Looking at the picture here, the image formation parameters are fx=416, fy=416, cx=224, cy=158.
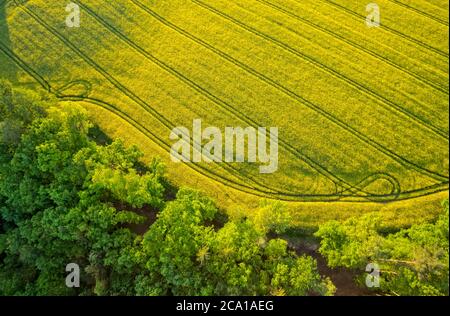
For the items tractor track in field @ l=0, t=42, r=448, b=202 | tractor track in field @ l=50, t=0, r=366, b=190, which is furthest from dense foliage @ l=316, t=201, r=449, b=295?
tractor track in field @ l=50, t=0, r=366, b=190

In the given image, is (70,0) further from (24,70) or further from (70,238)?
(70,238)

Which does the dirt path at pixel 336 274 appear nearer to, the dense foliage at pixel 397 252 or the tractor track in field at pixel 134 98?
the dense foliage at pixel 397 252

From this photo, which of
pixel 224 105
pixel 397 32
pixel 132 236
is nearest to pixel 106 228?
pixel 132 236

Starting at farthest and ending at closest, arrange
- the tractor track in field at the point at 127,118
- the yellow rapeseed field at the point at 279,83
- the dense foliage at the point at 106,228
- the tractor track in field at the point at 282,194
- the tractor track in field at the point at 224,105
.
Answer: the tractor track in field at the point at 127,118
the tractor track in field at the point at 224,105
the yellow rapeseed field at the point at 279,83
the tractor track in field at the point at 282,194
the dense foliage at the point at 106,228

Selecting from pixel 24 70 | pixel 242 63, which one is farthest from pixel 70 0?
pixel 242 63

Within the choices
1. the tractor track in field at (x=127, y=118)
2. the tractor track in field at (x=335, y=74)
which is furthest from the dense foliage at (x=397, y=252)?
the tractor track in field at (x=335, y=74)
